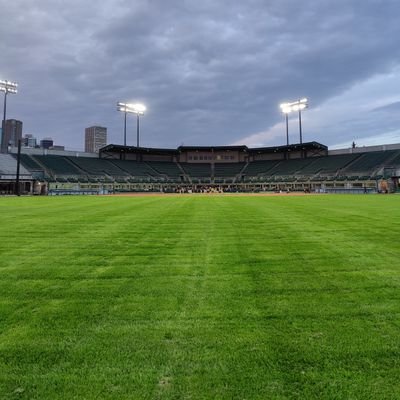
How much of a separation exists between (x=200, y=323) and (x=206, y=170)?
104 metres

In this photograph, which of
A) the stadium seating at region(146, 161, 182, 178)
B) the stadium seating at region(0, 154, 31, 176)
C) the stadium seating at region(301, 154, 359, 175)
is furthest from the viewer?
the stadium seating at region(146, 161, 182, 178)

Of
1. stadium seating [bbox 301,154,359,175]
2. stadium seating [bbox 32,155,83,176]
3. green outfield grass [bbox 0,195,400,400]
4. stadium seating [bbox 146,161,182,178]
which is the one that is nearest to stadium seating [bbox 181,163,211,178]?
stadium seating [bbox 146,161,182,178]

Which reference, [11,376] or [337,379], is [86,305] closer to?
[11,376]

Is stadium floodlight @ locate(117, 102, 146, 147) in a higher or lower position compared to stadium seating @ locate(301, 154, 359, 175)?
higher

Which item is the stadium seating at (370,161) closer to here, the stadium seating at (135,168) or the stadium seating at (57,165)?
the stadium seating at (135,168)

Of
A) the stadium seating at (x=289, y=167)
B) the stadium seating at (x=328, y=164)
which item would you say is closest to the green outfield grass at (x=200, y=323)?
the stadium seating at (x=328, y=164)

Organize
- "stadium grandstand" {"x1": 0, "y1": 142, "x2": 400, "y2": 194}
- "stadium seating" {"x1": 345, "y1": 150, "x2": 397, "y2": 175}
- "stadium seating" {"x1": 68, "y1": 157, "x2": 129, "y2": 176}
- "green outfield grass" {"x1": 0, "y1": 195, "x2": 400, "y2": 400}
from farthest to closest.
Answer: "stadium seating" {"x1": 68, "y1": 157, "x2": 129, "y2": 176}
"stadium seating" {"x1": 345, "y1": 150, "x2": 397, "y2": 175}
"stadium grandstand" {"x1": 0, "y1": 142, "x2": 400, "y2": 194}
"green outfield grass" {"x1": 0, "y1": 195, "x2": 400, "y2": 400}

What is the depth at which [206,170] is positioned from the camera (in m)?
107

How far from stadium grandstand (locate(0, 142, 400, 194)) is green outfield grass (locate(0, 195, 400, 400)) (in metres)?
67.3

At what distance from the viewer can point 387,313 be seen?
4305 millimetres

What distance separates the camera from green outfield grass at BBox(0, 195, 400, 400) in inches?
113

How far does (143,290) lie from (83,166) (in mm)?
90164

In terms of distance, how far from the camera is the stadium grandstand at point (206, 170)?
2808 inches

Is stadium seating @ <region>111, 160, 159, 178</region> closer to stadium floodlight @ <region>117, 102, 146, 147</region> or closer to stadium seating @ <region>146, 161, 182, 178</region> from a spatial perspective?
stadium seating @ <region>146, 161, 182, 178</region>
